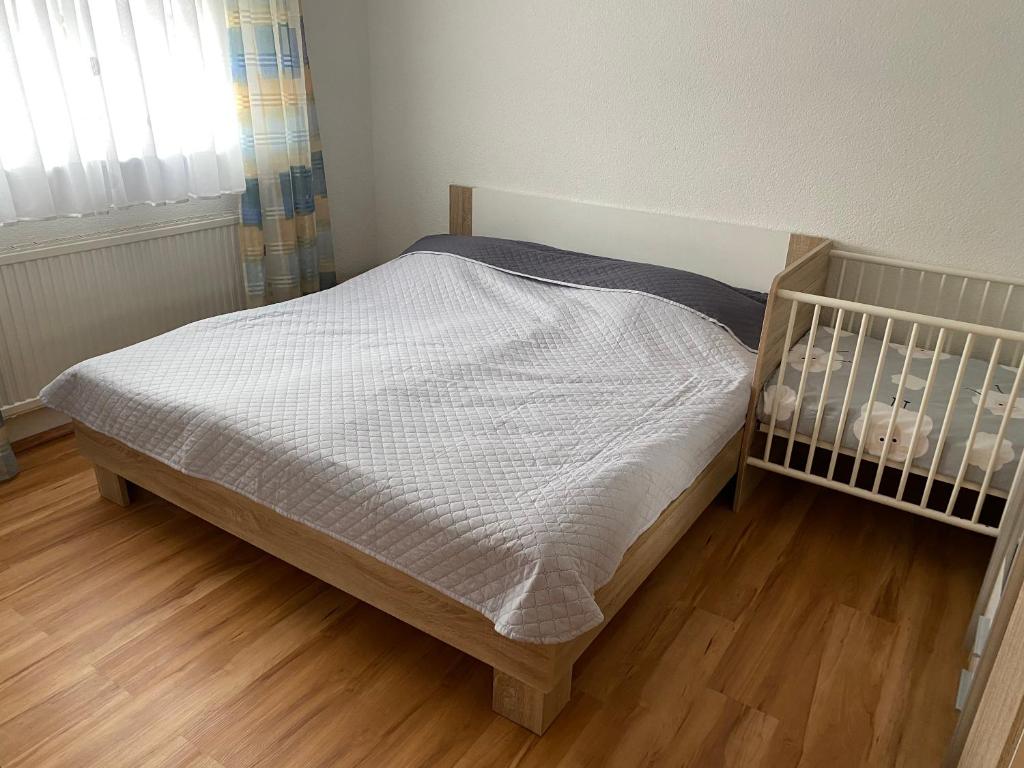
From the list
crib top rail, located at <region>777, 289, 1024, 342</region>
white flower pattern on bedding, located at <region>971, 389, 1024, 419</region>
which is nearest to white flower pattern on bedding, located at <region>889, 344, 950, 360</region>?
white flower pattern on bedding, located at <region>971, 389, 1024, 419</region>

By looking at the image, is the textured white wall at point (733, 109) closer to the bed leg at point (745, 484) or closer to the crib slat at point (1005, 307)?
the crib slat at point (1005, 307)

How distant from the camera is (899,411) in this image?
85.7 inches

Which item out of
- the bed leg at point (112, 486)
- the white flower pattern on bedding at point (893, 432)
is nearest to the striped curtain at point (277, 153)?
the bed leg at point (112, 486)

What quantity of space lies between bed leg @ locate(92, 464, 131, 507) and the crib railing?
1995 millimetres

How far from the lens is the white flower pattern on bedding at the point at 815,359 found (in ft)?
8.00

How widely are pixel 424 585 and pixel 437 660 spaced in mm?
304

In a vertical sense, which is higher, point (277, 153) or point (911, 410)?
point (277, 153)

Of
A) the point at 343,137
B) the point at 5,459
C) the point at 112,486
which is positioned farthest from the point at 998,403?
the point at 5,459

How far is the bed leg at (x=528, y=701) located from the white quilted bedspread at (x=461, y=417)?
0.70ft

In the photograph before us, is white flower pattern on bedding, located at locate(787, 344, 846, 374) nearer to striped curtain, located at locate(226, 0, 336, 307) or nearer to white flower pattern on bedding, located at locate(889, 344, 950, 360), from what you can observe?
white flower pattern on bedding, located at locate(889, 344, 950, 360)

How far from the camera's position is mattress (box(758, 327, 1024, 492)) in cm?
208

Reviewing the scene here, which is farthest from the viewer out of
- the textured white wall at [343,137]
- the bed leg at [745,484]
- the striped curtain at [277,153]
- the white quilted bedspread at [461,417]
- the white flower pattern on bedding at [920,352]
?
the textured white wall at [343,137]

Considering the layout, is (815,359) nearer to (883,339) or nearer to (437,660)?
(883,339)

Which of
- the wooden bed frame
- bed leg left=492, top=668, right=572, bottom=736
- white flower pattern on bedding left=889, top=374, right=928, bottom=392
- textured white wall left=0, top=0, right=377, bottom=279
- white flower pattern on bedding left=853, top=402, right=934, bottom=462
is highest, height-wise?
textured white wall left=0, top=0, right=377, bottom=279
